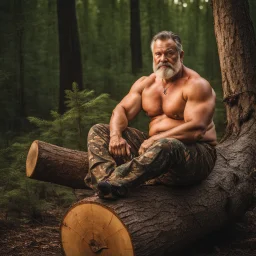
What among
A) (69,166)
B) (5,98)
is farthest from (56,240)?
(5,98)

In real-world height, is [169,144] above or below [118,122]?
below

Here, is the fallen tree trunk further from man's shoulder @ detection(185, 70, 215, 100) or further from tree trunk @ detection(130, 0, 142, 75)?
tree trunk @ detection(130, 0, 142, 75)

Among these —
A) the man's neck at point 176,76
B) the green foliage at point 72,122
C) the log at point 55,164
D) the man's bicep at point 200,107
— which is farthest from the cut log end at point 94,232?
the green foliage at point 72,122

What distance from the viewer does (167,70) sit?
462 cm

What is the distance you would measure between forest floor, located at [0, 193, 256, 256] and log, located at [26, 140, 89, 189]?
82 cm

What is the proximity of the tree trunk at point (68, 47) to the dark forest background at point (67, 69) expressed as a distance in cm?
3

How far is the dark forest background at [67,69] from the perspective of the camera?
693 centimetres

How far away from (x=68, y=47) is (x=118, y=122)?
7.43 meters

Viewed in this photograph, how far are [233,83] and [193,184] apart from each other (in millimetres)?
2791

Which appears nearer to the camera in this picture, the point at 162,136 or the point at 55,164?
the point at 162,136

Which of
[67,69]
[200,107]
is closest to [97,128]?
[200,107]

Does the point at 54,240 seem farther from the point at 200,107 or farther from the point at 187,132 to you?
the point at 200,107

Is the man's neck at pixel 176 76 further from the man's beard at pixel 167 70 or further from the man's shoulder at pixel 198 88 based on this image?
the man's shoulder at pixel 198 88

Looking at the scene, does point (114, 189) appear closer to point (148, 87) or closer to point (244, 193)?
point (148, 87)
